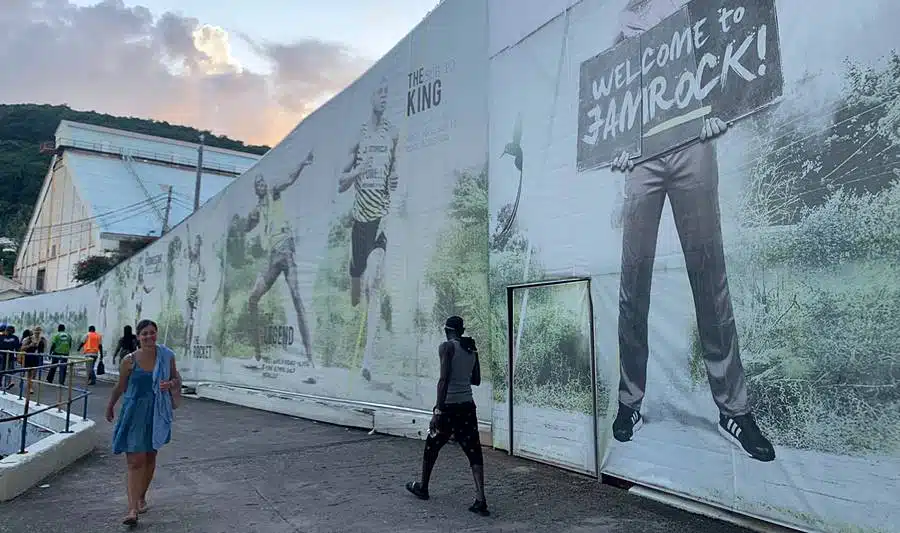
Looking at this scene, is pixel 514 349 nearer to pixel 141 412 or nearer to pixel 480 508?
pixel 480 508

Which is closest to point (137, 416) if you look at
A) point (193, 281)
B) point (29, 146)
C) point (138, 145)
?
point (193, 281)

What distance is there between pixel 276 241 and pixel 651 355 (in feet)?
33.2

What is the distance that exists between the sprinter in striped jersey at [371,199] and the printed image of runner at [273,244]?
2.07 m

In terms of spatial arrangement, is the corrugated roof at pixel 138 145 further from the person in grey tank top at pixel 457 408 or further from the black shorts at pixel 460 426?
the black shorts at pixel 460 426

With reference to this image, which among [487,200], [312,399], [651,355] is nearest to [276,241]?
[312,399]

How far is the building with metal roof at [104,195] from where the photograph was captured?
44.9 metres

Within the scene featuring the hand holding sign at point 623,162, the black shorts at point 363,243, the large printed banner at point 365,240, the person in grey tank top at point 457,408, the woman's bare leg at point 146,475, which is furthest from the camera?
the black shorts at point 363,243

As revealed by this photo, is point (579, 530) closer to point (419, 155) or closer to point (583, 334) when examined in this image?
point (583, 334)

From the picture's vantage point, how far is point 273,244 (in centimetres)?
1434

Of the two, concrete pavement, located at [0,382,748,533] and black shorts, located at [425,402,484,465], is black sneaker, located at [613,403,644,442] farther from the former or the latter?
black shorts, located at [425,402,484,465]

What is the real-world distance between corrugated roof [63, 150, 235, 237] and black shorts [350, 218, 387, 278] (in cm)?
3486

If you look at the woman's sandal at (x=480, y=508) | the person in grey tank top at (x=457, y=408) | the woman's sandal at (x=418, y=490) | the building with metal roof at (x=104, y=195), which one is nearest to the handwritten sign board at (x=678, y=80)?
the person in grey tank top at (x=457, y=408)

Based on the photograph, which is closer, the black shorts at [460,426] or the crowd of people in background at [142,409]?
the crowd of people in background at [142,409]

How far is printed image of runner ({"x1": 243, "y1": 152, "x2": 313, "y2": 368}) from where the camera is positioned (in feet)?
43.7
